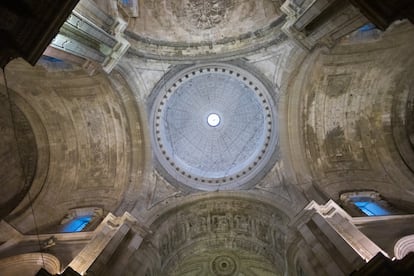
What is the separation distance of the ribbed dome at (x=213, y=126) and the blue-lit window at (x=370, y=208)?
4371 mm

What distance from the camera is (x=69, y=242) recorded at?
463 inches

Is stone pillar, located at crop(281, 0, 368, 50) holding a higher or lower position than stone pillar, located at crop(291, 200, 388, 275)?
higher

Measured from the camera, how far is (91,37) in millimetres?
10750

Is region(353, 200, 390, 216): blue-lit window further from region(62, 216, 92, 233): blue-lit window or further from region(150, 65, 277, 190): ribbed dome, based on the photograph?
region(62, 216, 92, 233): blue-lit window

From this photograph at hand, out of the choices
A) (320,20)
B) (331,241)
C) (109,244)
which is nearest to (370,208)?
(331,241)

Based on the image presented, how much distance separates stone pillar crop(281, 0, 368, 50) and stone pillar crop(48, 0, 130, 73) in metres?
5.85

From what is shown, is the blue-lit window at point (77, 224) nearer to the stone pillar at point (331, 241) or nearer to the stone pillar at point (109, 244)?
the stone pillar at point (109, 244)

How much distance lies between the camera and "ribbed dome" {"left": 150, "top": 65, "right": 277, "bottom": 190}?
52.4ft

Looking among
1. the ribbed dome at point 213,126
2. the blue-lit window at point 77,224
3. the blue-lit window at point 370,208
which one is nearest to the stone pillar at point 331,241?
the blue-lit window at point 370,208

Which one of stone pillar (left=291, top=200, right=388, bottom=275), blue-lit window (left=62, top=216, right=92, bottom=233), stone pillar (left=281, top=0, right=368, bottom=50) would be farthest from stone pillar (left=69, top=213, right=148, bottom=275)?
stone pillar (left=281, top=0, right=368, bottom=50)

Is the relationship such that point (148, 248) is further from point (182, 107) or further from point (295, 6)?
point (295, 6)

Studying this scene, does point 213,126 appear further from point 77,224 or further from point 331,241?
point 331,241

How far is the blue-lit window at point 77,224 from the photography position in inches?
534

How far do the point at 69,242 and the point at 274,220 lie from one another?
7.89m
